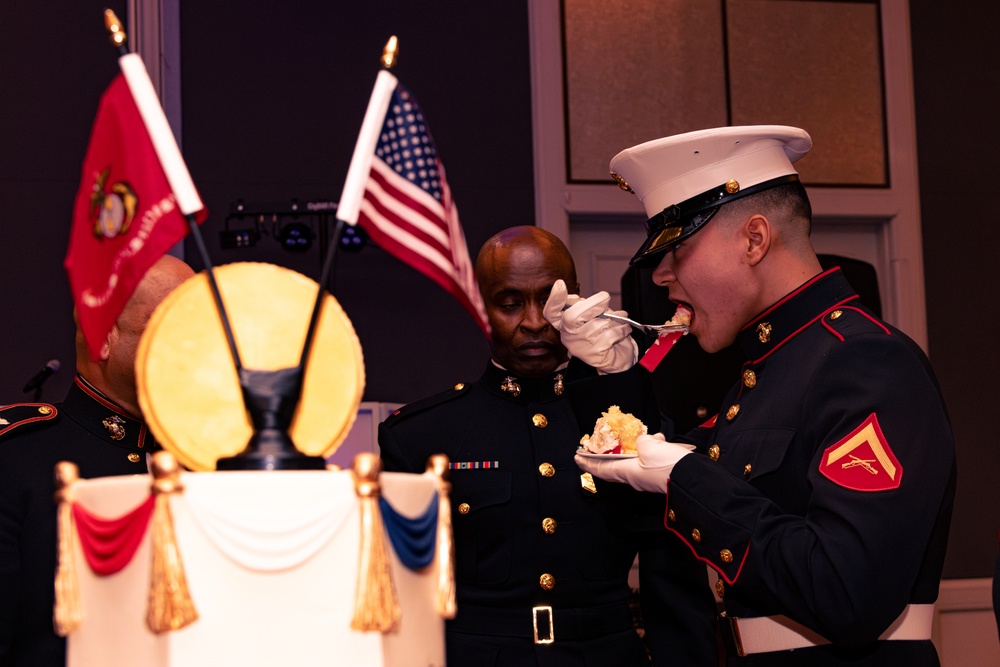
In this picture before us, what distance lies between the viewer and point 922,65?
17.2ft

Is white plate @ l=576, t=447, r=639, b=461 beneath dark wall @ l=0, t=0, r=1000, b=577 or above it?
beneath

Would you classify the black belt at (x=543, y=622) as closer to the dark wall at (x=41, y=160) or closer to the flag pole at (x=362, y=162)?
the flag pole at (x=362, y=162)

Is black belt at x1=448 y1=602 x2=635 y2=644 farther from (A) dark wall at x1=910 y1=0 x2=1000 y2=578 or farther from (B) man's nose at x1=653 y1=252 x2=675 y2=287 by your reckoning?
(A) dark wall at x1=910 y1=0 x2=1000 y2=578

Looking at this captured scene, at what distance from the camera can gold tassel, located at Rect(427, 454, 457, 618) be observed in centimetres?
114

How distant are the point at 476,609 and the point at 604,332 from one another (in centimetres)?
66

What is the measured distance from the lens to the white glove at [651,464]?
175 centimetres

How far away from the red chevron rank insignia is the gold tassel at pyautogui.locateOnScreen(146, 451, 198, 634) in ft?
3.14

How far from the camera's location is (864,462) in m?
1.52

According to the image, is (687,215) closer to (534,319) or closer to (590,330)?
(590,330)

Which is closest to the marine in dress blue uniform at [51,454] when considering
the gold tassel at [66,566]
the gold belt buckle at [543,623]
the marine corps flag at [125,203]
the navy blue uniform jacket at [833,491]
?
the marine corps flag at [125,203]

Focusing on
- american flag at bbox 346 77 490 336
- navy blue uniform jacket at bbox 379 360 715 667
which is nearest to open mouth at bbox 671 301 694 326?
navy blue uniform jacket at bbox 379 360 715 667

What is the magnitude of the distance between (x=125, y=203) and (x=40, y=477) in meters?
0.89

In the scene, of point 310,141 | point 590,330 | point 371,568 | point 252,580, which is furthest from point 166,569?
point 310,141

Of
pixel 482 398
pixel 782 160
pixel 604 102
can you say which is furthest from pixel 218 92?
pixel 782 160
